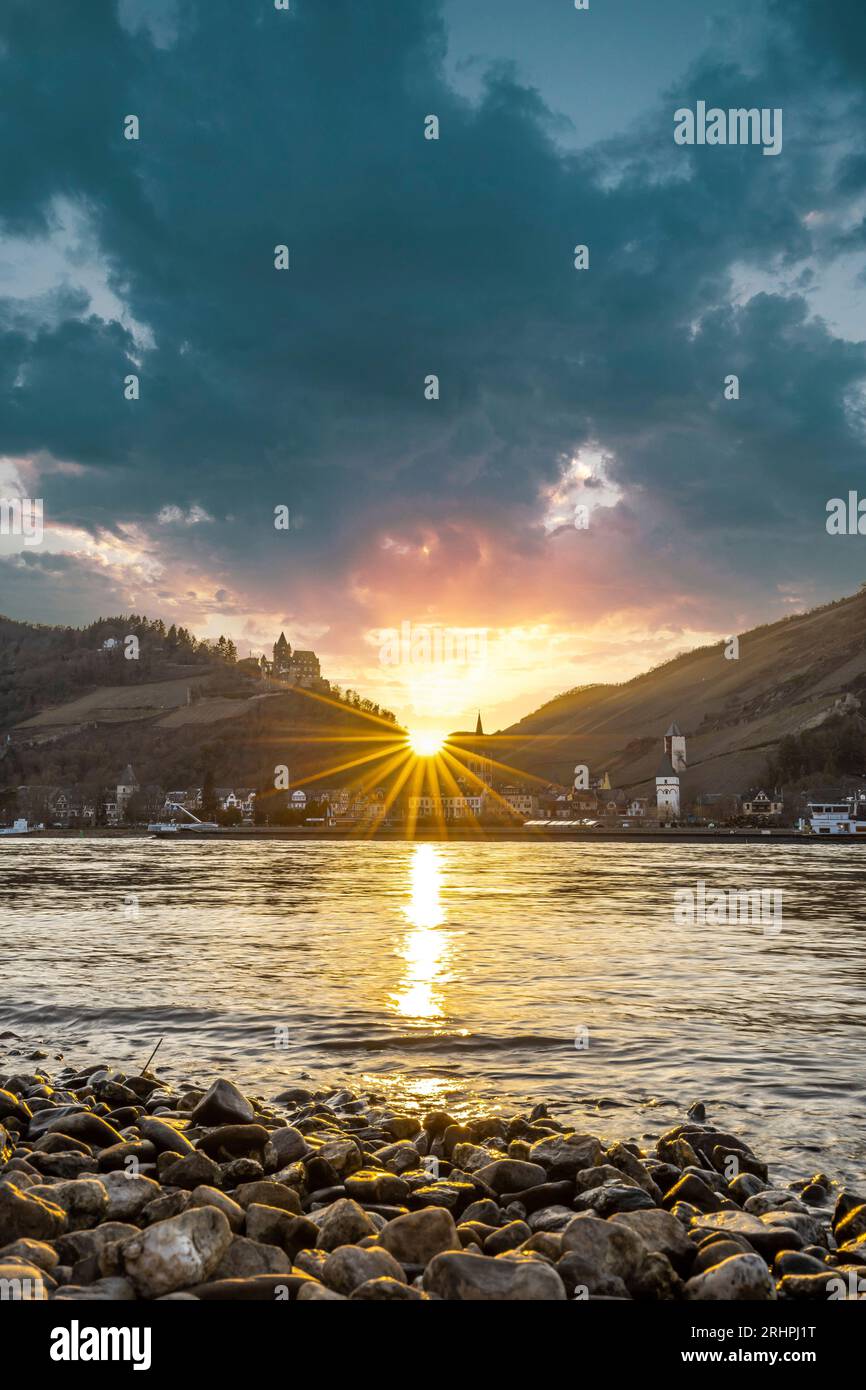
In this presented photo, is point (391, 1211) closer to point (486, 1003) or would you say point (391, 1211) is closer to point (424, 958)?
point (486, 1003)

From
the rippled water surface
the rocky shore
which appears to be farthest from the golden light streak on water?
the rocky shore

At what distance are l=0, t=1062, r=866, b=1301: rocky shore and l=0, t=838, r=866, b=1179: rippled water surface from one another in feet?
7.08

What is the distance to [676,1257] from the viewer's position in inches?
312

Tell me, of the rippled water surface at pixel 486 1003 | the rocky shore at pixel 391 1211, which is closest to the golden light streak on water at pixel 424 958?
the rippled water surface at pixel 486 1003

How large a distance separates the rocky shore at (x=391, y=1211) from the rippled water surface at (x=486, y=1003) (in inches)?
85.0

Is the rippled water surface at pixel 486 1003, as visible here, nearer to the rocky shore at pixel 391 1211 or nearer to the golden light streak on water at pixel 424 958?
the golden light streak on water at pixel 424 958

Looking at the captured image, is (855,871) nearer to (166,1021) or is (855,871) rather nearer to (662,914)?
(662,914)

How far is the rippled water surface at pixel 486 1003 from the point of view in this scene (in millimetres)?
14906

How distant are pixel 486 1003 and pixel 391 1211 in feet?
47.5

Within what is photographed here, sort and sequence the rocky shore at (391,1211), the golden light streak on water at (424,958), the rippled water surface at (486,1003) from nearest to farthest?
the rocky shore at (391,1211) → the rippled water surface at (486,1003) → the golden light streak on water at (424,958)

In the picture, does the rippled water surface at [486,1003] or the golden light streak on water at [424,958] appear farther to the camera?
the golden light streak on water at [424,958]

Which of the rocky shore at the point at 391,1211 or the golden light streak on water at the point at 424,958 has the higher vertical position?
the rocky shore at the point at 391,1211
